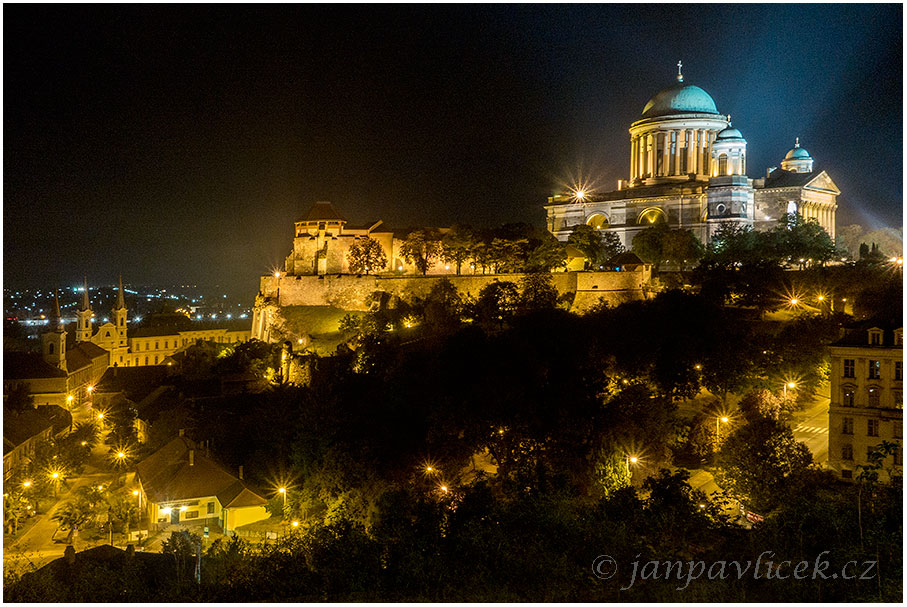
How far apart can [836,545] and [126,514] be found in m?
17.3

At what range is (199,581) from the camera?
13.6 m

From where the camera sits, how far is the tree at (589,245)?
41.4m

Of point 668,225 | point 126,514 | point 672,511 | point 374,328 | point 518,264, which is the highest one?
point 668,225

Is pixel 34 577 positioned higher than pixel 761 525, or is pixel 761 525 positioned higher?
pixel 761 525

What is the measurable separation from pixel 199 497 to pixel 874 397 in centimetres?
1764

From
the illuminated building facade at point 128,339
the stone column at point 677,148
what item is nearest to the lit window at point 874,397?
the stone column at point 677,148

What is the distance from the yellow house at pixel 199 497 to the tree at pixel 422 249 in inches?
876

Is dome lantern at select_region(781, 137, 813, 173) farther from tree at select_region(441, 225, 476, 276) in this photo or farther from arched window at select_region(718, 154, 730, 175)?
tree at select_region(441, 225, 476, 276)

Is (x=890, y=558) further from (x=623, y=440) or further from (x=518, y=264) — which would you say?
(x=518, y=264)

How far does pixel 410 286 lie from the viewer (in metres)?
40.9

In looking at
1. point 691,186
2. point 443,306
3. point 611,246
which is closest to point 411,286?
point 443,306

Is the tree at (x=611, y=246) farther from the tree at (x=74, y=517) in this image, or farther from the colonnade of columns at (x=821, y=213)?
the tree at (x=74, y=517)

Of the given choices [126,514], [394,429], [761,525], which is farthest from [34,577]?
[761,525]

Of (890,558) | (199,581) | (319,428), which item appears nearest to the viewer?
(890,558)
